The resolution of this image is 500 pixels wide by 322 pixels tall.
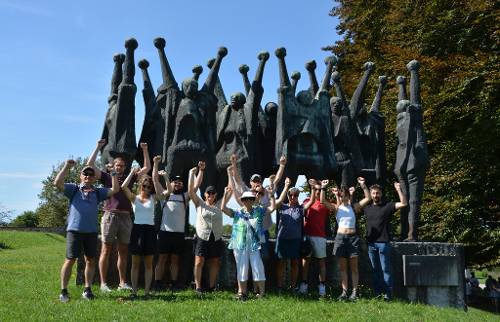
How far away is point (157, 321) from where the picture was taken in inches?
220

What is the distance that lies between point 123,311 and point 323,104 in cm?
592

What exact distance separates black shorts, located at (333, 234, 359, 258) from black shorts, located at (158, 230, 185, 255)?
221cm

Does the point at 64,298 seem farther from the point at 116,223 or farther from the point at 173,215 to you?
the point at 173,215

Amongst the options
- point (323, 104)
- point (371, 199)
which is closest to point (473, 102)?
point (323, 104)

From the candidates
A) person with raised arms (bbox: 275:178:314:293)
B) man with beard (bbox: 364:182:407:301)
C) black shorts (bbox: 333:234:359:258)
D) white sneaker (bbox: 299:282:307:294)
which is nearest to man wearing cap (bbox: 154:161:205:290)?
person with raised arms (bbox: 275:178:314:293)

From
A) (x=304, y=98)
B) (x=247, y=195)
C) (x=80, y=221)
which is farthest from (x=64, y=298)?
(x=304, y=98)

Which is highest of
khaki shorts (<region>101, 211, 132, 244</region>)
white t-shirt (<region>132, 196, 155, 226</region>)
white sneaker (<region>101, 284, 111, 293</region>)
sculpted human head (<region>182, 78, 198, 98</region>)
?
sculpted human head (<region>182, 78, 198, 98</region>)

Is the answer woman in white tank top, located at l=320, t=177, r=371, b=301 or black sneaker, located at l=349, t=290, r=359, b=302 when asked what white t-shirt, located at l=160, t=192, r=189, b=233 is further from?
black sneaker, located at l=349, t=290, r=359, b=302

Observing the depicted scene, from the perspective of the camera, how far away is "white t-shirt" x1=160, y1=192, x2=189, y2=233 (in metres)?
7.51

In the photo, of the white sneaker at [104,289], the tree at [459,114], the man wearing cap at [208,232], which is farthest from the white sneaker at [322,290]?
the tree at [459,114]

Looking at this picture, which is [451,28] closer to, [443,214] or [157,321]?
[443,214]

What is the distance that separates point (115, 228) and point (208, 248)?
4.18 ft

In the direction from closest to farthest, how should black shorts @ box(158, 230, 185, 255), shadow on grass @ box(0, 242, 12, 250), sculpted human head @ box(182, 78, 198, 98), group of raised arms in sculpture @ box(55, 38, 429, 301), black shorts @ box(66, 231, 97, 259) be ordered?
1. black shorts @ box(66, 231, 97, 259)
2. group of raised arms in sculpture @ box(55, 38, 429, 301)
3. black shorts @ box(158, 230, 185, 255)
4. sculpted human head @ box(182, 78, 198, 98)
5. shadow on grass @ box(0, 242, 12, 250)

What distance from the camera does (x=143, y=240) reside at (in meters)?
7.05
